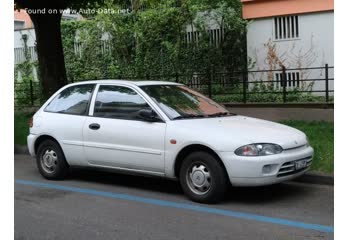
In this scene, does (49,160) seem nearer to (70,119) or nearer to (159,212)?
(70,119)

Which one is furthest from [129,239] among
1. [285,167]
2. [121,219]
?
[285,167]

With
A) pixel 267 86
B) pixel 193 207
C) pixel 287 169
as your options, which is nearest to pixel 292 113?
pixel 267 86

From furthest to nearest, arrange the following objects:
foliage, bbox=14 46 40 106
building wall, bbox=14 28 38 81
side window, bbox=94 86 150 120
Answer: building wall, bbox=14 28 38 81
foliage, bbox=14 46 40 106
side window, bbox=94 86 150 120

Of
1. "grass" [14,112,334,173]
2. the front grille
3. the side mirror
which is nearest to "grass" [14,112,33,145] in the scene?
"grass" [14,112,334,173]

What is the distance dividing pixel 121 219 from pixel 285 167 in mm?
2059

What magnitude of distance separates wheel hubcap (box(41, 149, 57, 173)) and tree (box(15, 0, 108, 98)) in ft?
21.4

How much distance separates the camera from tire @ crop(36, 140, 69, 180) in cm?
788

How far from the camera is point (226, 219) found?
572cm

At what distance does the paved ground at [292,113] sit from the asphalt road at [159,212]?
15.9 ft

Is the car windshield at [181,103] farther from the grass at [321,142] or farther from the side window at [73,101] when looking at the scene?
the grass at [321,142]

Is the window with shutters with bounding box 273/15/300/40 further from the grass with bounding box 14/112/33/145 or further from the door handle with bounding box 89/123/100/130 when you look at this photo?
the door handle with bounding box 89/123/100/130

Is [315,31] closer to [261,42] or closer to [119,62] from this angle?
[261,42]

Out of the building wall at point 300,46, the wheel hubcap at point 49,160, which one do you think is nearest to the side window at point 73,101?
the wheel hubcap at point 49,160

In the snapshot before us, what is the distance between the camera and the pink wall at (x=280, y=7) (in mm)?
15920
